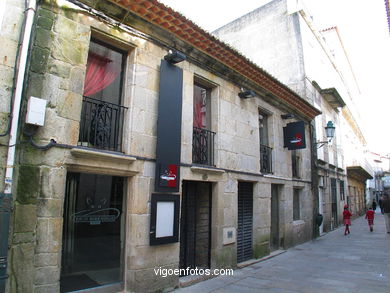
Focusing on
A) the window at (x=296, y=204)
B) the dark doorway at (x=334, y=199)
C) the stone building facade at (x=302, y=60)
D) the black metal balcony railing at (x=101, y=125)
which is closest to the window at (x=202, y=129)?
the black metal balcony railing at (x=101, y=125)

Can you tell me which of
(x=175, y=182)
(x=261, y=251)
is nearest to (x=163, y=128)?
(x=175, y=182)

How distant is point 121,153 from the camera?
4.91m

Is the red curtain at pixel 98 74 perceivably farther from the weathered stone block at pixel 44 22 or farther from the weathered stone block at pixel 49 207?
the weathered stone block at pixel 49 207

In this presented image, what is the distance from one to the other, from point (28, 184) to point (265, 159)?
6.91 metres

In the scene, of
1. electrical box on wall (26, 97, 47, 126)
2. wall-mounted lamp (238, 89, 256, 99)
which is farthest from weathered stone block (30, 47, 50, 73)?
wall-mounted lamp (238, 89, 256, 99)

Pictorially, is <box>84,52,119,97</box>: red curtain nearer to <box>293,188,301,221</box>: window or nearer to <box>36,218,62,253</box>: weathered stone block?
<box>36,218,62,253</box>: weathered stone block

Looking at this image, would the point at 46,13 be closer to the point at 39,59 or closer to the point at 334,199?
the point at 39,59

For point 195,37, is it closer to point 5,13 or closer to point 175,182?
point 175,182

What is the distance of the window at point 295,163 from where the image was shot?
11148 millimetres

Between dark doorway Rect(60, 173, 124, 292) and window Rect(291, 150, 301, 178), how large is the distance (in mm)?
7851

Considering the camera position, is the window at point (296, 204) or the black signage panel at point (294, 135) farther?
the window at point (296, 204)

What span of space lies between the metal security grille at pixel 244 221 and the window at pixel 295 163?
3.53m

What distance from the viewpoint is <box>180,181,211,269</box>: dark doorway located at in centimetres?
638

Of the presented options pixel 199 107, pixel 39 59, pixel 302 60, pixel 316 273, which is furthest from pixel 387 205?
pixel 39 59
